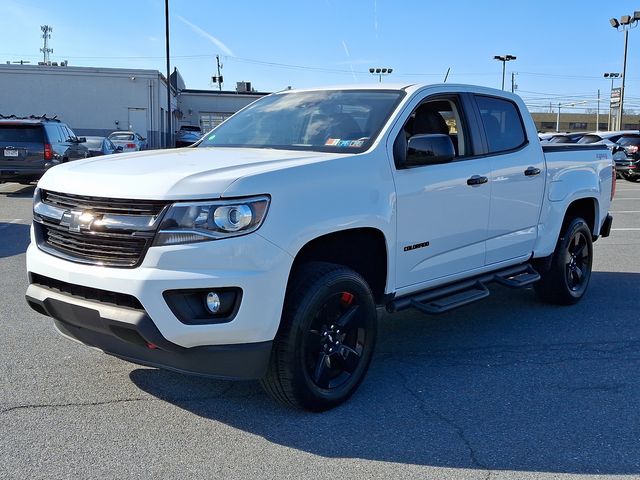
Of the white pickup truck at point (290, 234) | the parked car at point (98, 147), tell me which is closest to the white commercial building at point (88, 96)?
the parked car at point (98, 147)

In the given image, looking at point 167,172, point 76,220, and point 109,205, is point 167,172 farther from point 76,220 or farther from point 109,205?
point 76,220

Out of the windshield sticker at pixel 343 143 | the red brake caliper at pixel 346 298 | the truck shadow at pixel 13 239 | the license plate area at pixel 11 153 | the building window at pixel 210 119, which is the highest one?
the building window at pixel 210 119

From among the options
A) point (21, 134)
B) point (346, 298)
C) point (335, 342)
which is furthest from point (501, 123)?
point (21, 134)

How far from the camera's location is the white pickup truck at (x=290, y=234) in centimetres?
327

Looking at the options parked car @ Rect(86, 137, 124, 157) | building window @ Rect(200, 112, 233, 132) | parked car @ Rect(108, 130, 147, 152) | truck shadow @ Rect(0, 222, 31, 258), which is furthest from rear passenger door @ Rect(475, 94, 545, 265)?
building window @ Rect(200, 112, 233, 132)

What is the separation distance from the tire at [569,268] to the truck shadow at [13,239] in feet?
21.4

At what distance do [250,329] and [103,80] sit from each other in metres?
40.1

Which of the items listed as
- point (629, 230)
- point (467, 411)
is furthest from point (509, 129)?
point (629, 230)

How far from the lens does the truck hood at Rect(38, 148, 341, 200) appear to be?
3.30m

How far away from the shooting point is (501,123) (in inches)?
217

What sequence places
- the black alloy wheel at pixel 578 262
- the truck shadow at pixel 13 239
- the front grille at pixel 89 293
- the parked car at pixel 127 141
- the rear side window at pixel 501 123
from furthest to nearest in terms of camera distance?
the parked car at pixel 127 141 < the truck shadow at pixel 13 239 < the black alloy wheel at pixel 578 262 < the rear side window at pixel 501 123 < the front grille at pixel 89 293

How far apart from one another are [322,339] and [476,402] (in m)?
1.07

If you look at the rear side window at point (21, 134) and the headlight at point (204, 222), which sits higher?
the rear side window at point (21, 134)

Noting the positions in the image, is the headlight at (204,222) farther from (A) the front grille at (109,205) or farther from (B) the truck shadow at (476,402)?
(B) the truck shadow at (476,402)
